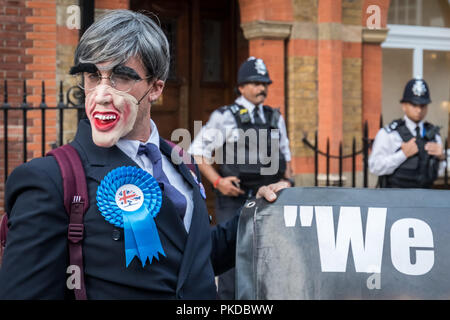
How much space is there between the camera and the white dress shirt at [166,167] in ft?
6.63

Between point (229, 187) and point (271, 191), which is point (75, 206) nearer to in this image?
point (271, 191)

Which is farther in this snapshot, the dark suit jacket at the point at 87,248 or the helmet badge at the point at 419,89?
the helmet badge at the point at 419,89

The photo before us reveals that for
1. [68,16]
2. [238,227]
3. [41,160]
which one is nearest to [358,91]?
[68,16]

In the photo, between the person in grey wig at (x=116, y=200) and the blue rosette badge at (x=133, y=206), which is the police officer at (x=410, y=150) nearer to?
the person in grey wig at (x=116, y=200)

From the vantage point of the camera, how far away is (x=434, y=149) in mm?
6320

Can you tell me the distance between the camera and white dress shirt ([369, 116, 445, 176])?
20.7 feet

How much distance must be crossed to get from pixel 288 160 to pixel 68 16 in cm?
268

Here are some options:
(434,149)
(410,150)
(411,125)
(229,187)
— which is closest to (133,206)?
(229,187)

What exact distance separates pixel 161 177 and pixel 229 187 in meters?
3.37

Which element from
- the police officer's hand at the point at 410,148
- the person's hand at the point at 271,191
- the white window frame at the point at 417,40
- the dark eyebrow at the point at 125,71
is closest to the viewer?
the dark eyebrow at the point at 125,71

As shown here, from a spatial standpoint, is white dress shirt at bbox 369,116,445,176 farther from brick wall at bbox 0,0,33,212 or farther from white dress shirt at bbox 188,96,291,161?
brick wall at bbox 0,0,33,212

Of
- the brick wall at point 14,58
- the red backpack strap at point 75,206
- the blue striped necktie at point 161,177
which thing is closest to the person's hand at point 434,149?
the brick wall at point 14,58

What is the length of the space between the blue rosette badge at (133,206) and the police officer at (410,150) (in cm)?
474
